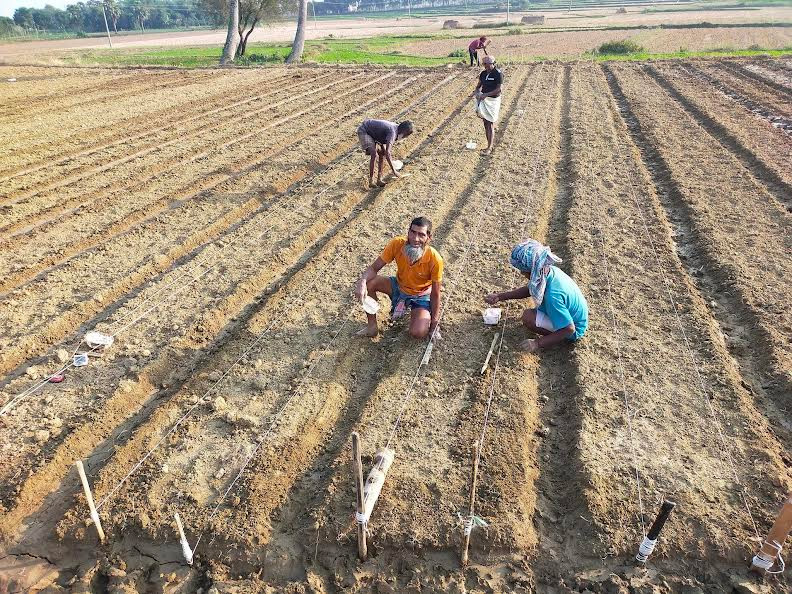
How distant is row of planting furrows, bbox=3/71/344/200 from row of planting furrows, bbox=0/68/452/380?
3.94 feet

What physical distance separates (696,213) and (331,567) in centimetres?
620

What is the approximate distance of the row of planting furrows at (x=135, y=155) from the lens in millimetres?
7801

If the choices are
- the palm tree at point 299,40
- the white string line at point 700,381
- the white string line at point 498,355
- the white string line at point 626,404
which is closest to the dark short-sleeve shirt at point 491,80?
the white string line at point 498,355

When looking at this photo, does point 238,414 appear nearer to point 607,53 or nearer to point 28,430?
point 28,430

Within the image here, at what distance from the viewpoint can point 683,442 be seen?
11.5 feet

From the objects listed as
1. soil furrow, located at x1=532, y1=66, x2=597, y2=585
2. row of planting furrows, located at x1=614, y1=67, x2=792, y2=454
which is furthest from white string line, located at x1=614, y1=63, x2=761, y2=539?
soil furrow, located at x1=532, y1=66, x2=597, y2=585

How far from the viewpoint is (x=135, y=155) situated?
9594 millimetres

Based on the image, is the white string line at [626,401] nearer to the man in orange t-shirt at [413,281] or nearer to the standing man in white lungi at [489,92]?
the man in orange t-shirt at [413,281]

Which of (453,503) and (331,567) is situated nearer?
(331,567)

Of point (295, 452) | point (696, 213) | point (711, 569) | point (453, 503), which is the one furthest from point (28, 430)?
point (696, 213)

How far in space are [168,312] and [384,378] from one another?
2273mm

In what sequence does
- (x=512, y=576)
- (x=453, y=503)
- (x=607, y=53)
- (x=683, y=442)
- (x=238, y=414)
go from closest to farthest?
(x=512, y=576), (x=453, y=503), (x=683, y=442), (x=238, y=414), (x=607, y=53)

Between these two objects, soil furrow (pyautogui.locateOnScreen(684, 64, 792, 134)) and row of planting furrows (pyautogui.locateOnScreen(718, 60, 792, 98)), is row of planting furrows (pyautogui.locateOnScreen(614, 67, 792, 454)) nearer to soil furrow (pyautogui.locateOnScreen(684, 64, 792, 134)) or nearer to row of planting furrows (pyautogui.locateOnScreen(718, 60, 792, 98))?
soil furrow (pyautogui.locateOnScreen(684, 64, 792, 134))

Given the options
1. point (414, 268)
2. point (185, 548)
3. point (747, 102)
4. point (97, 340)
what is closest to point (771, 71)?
point (747, 102)
